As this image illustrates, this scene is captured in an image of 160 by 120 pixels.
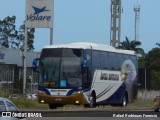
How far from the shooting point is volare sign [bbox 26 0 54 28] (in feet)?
155

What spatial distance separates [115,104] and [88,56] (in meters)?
6.58

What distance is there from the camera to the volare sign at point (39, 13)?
47219 mm

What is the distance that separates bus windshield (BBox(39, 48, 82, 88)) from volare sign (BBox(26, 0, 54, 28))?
13894mm

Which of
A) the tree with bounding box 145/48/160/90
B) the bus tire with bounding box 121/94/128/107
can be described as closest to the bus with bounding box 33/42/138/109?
the bus tire with bounding box 121/94/128/107

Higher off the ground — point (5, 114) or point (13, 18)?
point (13, 18)

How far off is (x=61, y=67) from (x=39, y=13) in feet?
49.3

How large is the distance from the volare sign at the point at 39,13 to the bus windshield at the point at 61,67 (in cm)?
1389

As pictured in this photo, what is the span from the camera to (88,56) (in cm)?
3412

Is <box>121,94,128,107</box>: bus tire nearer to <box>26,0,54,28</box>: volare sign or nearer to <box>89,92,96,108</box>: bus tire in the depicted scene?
<box>89,92,96,108</box>: bus tire

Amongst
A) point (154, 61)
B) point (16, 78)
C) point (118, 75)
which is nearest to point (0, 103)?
point (118, 75)

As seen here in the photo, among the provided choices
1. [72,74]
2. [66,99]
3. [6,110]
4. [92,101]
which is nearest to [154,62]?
[92,101]

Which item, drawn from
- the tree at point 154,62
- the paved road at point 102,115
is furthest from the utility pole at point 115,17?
the paved road at point 102,115

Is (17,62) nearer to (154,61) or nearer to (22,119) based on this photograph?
(154,61)

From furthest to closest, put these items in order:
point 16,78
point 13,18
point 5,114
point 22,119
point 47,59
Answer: point 13,18
point 16,78
point 47,59
point 22,119
point 5,114
